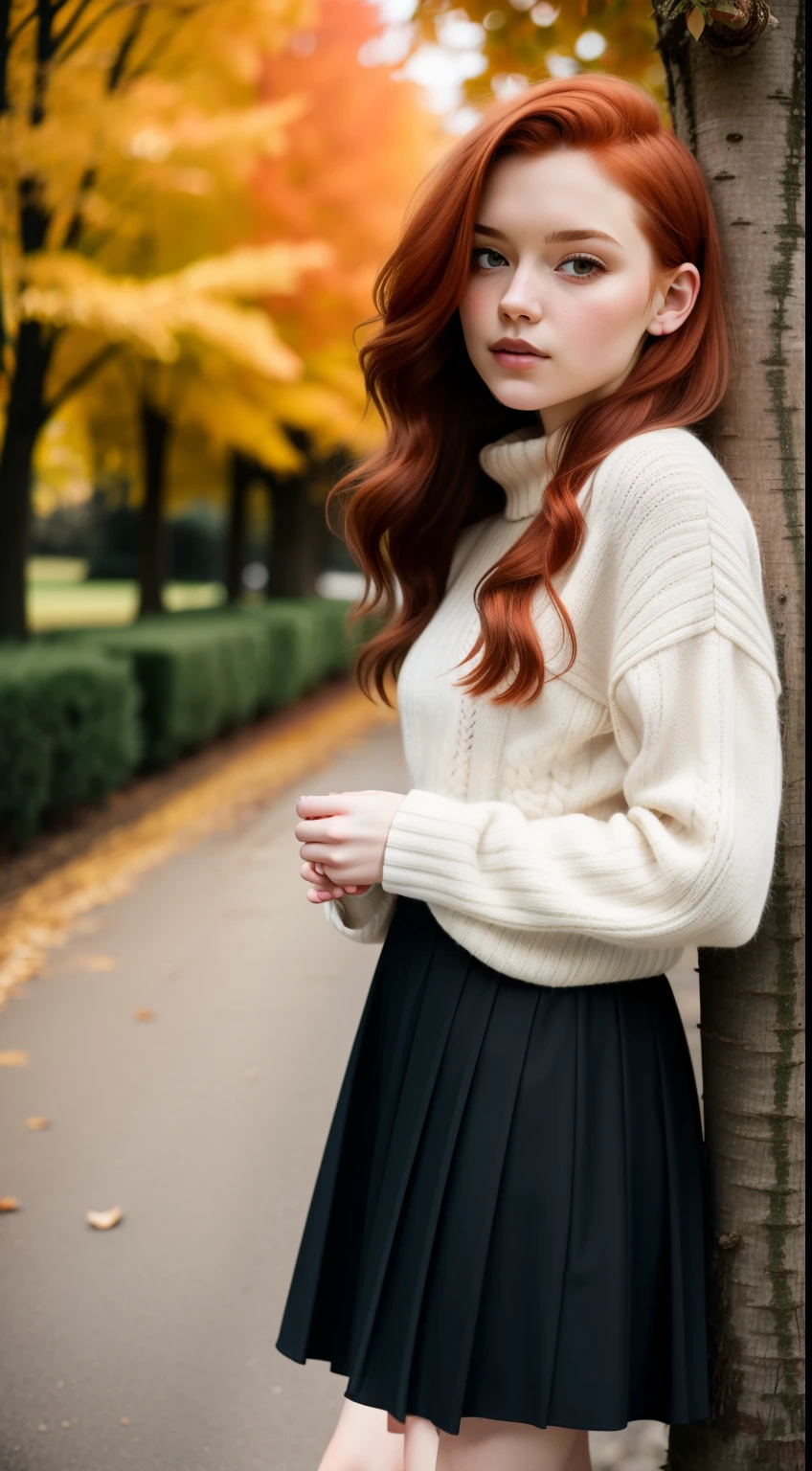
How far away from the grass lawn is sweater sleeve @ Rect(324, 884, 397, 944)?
64.8ft

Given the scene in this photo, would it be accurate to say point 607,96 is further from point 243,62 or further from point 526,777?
point 243,62

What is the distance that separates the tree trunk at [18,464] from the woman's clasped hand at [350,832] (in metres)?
7.87

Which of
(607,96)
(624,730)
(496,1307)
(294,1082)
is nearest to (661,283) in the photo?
(607,96)

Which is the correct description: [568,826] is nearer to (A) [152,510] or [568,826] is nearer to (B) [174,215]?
(B) [174,215]

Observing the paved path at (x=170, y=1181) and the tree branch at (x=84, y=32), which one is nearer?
the paved path at (x=170, y=1181)

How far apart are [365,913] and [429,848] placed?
35cm

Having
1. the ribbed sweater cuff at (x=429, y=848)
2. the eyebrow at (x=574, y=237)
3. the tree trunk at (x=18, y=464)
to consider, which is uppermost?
the tree trunk at (x=18, y=464)

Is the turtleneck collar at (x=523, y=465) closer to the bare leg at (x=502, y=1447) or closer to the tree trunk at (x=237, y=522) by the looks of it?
the bare leg at (x=502, y=1447)

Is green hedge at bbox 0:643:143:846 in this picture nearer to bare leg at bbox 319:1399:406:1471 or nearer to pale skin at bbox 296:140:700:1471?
bare leg at bbox 319:1399:406:1471

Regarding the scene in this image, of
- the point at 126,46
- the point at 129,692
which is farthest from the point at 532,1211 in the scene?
the point at 126,46

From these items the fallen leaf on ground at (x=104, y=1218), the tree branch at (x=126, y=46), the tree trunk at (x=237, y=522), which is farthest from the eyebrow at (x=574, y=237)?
the tree trunk at (x=237, y=522)

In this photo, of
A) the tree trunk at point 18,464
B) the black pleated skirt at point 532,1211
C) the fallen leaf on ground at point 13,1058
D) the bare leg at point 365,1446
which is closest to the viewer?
the black pleated skirt at point 532,1211

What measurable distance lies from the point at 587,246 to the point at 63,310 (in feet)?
22.0

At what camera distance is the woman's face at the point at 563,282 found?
154cm
